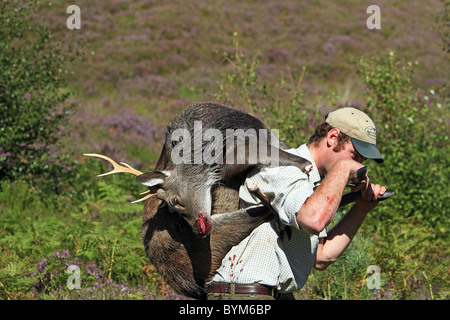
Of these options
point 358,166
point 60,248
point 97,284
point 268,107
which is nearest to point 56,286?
point 97,284

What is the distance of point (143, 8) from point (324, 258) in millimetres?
22778

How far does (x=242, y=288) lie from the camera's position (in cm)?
310

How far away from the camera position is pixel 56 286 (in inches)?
204

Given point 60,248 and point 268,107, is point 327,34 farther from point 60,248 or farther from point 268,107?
point 60,248

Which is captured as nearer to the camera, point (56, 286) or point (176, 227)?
point (176, 227)

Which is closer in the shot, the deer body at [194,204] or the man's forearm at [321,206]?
the man's forearm at [321,206]

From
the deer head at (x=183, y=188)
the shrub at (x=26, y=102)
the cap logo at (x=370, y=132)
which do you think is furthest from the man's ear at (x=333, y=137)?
the shrub at (x=26, y=102)

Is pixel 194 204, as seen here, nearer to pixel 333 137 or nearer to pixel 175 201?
pixel 175 201

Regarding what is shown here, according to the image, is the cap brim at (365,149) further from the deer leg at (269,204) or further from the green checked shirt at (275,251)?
the deer leg at (269,204)

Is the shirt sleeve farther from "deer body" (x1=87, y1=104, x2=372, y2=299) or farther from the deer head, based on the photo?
the deer head

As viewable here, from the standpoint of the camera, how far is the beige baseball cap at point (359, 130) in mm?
3252

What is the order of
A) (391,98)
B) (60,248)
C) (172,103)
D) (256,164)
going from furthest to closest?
1. (172,103)
2. (391,98)
3. (60,248)
4. (256,164)

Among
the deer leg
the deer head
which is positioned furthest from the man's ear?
the deer head

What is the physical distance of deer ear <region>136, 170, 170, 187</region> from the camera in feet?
11.9
